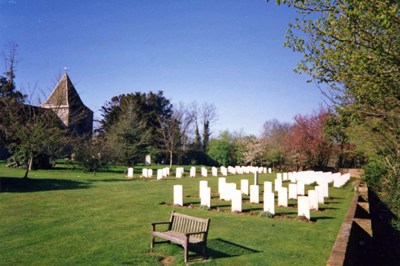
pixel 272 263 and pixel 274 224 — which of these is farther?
pixel 274 224

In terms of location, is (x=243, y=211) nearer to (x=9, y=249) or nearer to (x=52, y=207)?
(x=52, y=207)

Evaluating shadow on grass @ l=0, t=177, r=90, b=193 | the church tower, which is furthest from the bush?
the church tower

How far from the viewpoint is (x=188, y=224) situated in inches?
322

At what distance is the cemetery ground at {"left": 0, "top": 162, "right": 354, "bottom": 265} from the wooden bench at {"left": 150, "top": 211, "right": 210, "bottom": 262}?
32 cm

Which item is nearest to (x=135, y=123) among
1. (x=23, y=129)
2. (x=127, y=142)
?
(x=127, y=142)

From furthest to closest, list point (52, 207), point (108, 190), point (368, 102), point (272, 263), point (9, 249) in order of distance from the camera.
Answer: point (108, 190), point (52, 207), point (368, 102), point (9, 249), point (272, 263)

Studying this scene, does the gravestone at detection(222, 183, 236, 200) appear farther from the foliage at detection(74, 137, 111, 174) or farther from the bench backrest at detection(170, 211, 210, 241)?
the foliage at detection(74, 137, 111, 174)

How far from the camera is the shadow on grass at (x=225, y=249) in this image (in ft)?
25.9

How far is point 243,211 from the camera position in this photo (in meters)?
13.7

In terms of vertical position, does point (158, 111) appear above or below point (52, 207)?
above

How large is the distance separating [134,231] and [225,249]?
9.59ft

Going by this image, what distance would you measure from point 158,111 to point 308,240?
55.4 meters

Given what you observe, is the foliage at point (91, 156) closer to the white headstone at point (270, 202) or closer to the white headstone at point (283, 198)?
the white headstone at point (283, 198)

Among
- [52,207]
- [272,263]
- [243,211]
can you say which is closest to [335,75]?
[272,263]
